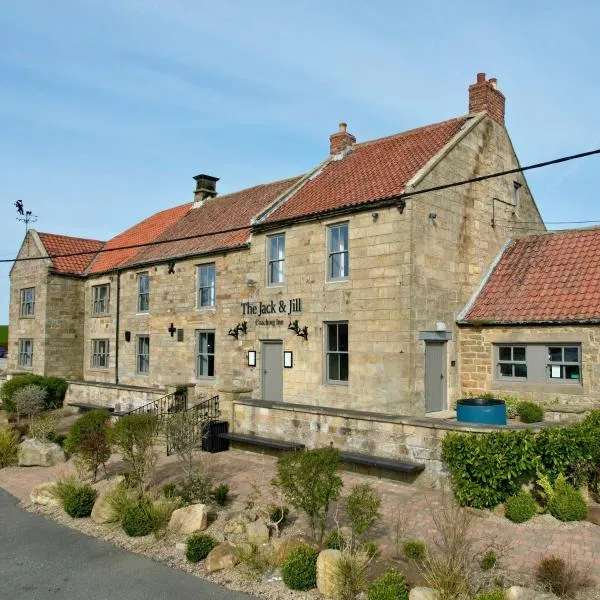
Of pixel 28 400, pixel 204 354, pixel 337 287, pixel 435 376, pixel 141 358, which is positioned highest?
pixel 337 287

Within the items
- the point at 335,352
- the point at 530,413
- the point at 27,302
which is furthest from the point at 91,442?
Answer: the point at 27,302

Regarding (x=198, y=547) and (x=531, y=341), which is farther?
(x=531, y=341)

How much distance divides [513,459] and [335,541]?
361 cm

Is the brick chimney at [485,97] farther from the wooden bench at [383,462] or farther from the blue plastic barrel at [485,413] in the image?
the wooden bench at [383,462]

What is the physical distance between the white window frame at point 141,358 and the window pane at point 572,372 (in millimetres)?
16656

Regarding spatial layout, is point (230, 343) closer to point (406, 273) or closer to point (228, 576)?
point (406, 273)

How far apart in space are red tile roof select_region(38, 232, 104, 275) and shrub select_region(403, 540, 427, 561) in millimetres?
23486

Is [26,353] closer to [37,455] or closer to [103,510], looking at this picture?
[37,455]

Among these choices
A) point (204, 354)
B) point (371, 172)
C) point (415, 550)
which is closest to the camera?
point (415, 550)

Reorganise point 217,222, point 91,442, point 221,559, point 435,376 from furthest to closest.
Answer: point 217,222 → point 435,376 → point 91,442 → point 221,559

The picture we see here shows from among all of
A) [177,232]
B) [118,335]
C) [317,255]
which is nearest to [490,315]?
[317,255]

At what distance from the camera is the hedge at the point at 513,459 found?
9.67 metres

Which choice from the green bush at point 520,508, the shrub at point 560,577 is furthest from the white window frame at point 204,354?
the shrub at point 560,577

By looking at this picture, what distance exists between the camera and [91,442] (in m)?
12.6
